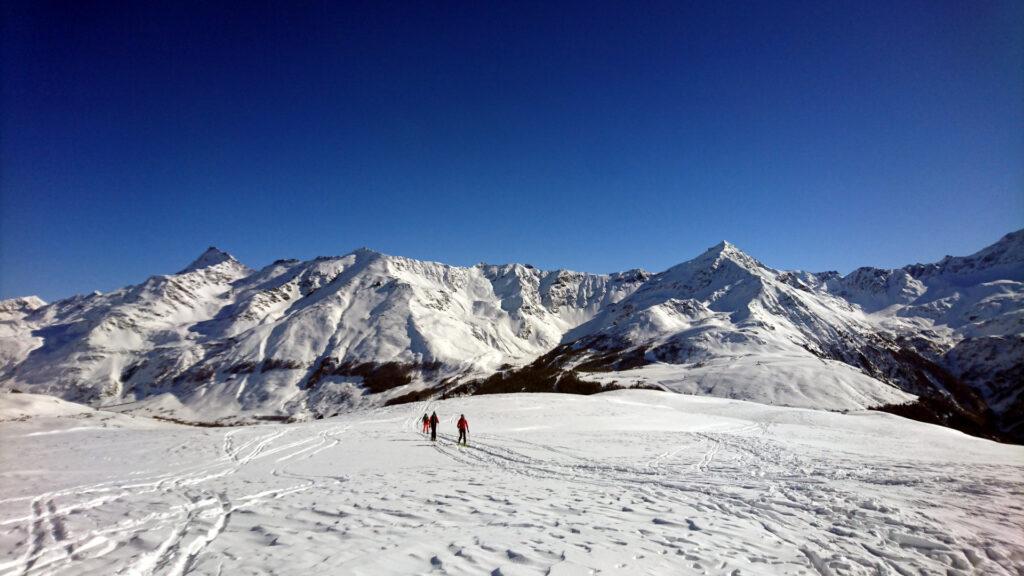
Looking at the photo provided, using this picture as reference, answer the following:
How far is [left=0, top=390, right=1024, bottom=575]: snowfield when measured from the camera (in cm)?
766

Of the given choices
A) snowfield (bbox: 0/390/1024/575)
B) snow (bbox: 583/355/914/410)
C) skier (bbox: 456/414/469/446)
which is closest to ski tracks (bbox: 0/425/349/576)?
snowfield (bbox: 0/390/1024/575)

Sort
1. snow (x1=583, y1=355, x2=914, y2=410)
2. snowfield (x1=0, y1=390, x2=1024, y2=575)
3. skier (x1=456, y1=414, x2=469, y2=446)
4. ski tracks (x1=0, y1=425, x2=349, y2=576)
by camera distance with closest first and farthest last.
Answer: snowfield (x1=0, y1=390, x2=1024, y2=575)
ski tracks (x1=0, y1=425, x2=349, y2=576)
skier (x1=456, y1=414, x2=469, y2=446)
snow (x1=583, y1=355, x2=914, y2=410)

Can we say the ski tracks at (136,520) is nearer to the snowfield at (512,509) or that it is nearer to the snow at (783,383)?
the snowfield at (512,509)

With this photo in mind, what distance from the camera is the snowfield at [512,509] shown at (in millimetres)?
7656

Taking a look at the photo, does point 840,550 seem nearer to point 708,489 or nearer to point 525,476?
point 708,489

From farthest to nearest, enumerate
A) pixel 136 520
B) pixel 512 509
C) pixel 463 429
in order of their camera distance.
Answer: pixel 463 429 < pixel 512 509 < pixel 136 520

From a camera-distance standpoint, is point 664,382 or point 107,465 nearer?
point 107,465

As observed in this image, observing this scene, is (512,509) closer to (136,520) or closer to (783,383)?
(136,520)

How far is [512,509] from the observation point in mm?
10883

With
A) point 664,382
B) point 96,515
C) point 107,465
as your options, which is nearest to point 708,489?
point 96,515

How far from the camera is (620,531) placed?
9.05m

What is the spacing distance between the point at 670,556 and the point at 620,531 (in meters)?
1.53

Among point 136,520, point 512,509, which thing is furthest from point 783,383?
point 136,520

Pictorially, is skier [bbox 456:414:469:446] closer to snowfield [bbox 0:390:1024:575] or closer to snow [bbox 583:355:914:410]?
snowfield [bbox 0:390:1024:575]
